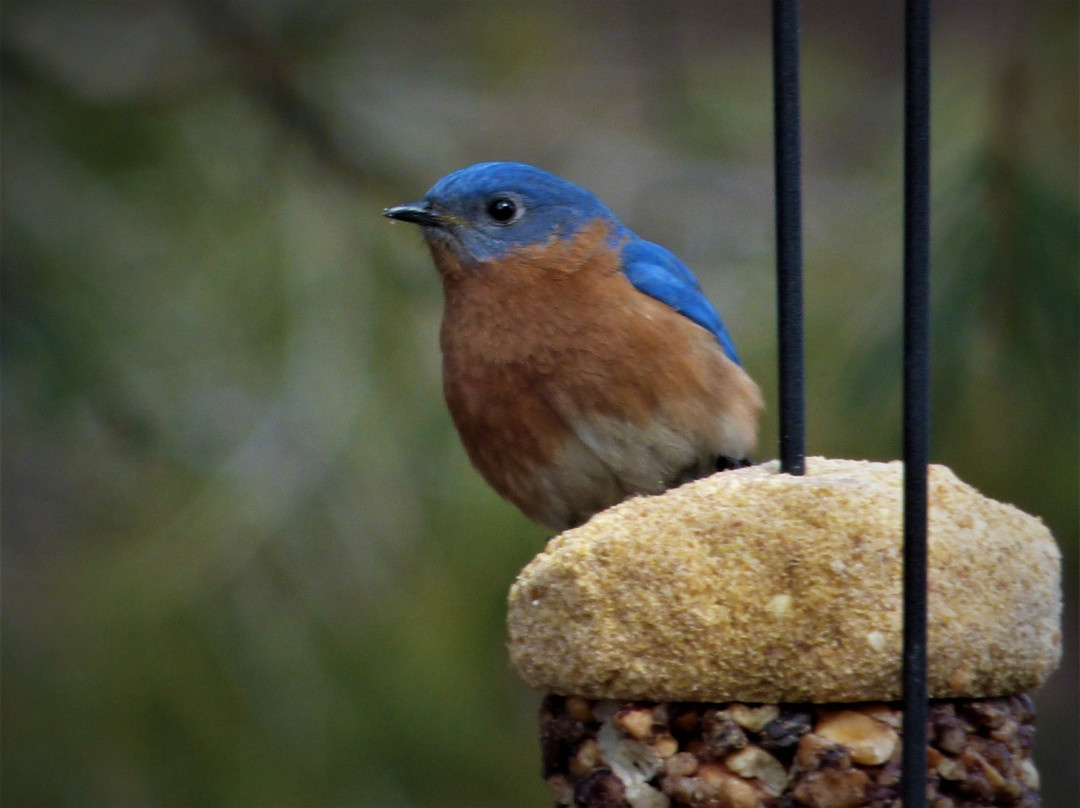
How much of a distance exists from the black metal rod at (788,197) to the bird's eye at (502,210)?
136cm

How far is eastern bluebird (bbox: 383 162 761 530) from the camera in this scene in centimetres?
252

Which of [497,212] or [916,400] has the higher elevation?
[497,212]

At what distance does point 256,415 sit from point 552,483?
Answer: 0.89 metres

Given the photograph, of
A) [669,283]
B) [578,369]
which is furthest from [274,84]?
[578,369]

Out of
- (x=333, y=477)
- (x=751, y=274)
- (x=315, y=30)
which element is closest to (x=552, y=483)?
(x=333, y=477)

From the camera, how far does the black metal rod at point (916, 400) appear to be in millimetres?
1346

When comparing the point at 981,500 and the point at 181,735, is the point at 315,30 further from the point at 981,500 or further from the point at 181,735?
the point at 981,500

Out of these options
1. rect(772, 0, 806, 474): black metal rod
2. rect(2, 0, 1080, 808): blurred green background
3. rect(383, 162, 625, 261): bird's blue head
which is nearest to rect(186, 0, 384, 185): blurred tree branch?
rect(2, 0, 1080, 808): blurred green background

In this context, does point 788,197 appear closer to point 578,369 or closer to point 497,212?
point 578,369

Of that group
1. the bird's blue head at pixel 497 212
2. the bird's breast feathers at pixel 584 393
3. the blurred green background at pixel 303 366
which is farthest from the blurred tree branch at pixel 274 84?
the bird's breast feathers at pixel 584 393

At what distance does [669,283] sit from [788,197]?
127 cm

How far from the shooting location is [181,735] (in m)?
3.19

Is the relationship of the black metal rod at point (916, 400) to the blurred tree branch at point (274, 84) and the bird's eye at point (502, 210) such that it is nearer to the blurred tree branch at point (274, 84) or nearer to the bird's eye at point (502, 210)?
the bird's eye at point (502, 210)

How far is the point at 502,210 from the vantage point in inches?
113
